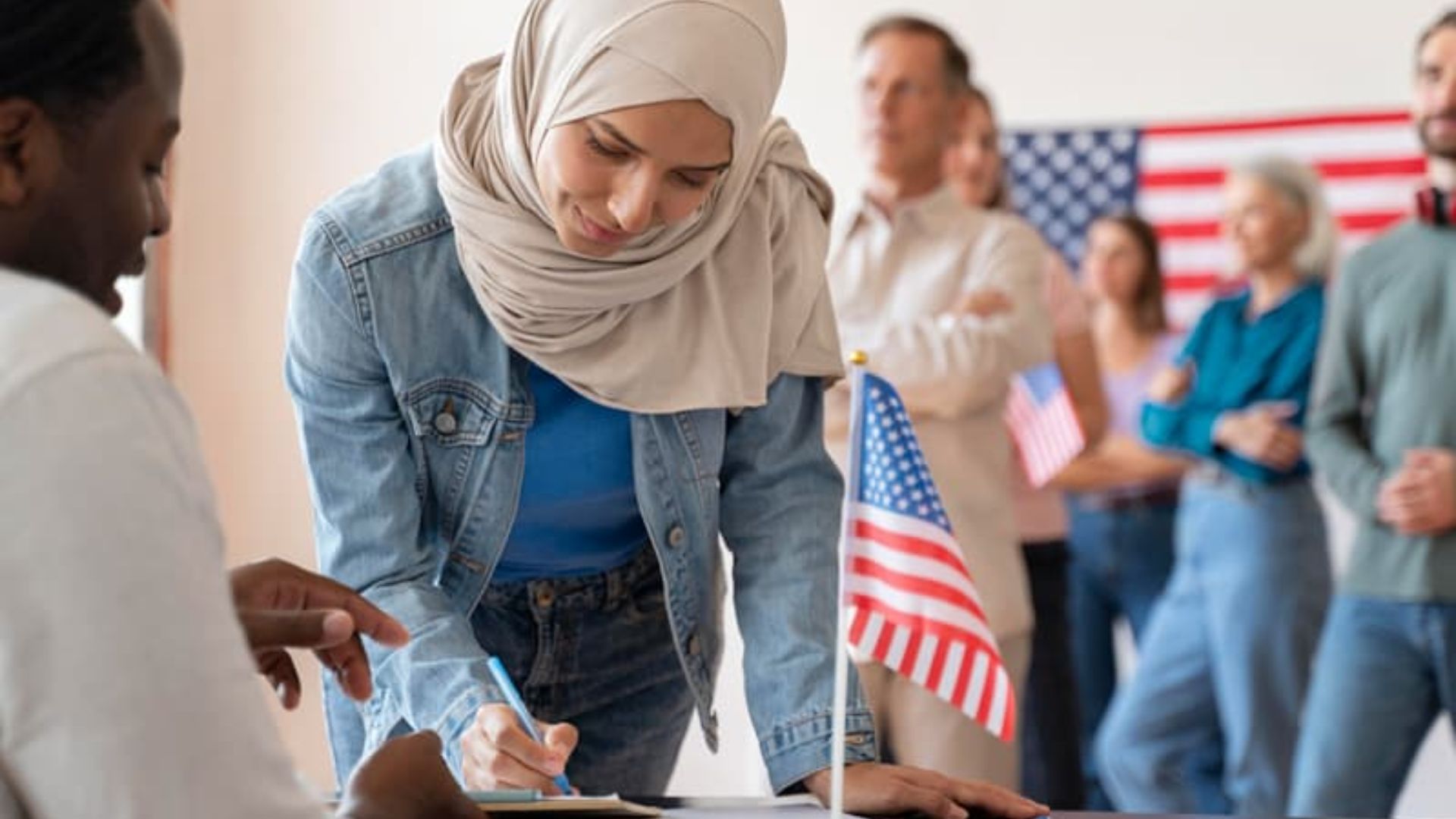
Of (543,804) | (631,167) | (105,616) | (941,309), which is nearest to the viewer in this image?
(105,616)

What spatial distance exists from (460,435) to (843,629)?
0.39 m

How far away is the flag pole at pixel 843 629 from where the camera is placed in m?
1.45

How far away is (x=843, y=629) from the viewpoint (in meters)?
1.51

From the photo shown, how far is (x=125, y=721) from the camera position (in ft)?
2.58

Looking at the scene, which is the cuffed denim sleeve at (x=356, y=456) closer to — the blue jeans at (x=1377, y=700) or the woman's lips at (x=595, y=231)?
the woman's lips at (x=595, y=231)

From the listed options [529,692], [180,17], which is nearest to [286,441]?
[180,17]

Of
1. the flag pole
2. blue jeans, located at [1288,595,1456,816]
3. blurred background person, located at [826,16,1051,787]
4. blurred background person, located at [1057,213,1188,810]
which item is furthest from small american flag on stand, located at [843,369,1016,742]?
blurred background person, located at [1057,213,1188,810]

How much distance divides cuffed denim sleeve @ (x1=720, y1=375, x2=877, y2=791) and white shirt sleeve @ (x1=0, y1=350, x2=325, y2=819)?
86cm

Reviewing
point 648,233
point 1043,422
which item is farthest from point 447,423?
point 1043,422

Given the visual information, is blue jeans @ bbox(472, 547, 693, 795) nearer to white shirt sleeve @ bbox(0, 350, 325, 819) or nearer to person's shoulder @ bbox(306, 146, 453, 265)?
person's shoulder @ bbox(306, 146, 453, 265)

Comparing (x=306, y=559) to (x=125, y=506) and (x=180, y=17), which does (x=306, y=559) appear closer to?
(x=180, y=17)

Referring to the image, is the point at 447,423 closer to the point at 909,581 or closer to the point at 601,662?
the point at 601,662

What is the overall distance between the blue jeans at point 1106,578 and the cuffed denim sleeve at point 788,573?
9.69ft

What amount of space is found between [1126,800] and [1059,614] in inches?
30.8
